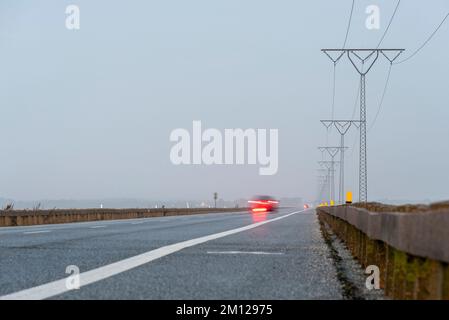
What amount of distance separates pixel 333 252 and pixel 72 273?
4.72 metres

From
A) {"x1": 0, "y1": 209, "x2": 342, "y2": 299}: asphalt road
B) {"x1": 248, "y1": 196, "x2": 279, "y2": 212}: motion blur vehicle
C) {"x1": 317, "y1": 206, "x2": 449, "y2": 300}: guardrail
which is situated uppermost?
{"x1": 317, "y1": 206, "x2": 449, "y2": 300}: guardrail

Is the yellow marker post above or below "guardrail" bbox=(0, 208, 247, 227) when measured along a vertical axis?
above

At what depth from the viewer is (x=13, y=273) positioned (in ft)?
22.6

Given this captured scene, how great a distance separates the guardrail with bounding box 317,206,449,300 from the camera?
3.91 m

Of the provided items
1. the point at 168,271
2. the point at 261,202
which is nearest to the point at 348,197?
the point at 168,271

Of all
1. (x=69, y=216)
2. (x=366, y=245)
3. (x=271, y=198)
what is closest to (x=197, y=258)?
(x=366, y=245)

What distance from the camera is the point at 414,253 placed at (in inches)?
176

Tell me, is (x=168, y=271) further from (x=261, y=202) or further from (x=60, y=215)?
(x=261, y=202)

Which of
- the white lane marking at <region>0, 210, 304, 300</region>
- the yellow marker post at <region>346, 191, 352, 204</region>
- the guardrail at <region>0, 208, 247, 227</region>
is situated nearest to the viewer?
the white lane marking at <region>0, 210, 304, 300</region>

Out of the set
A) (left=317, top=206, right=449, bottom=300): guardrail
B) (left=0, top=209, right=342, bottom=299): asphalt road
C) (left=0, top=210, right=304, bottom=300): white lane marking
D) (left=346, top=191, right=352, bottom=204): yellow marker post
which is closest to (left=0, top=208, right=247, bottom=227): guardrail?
(left=346, top=191, right=352, bottom=204): yellow marker post

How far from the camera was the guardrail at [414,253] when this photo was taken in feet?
12.8

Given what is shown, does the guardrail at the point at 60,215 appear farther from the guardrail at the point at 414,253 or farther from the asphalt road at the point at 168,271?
the guardrail at the point at 414,253

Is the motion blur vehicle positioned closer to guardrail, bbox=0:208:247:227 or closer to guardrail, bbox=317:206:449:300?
guardrail, bbox=0:208:247:227
